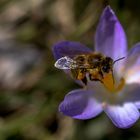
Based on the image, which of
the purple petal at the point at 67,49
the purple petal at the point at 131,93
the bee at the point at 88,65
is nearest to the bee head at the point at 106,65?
the bee at the point at 88,65

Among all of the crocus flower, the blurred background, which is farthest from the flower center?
the blurred background

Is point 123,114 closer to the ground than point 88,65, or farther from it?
closer to the ground

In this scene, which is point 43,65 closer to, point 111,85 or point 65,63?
point 111,85

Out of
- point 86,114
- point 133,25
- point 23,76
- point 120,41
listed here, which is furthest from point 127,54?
point 23,76

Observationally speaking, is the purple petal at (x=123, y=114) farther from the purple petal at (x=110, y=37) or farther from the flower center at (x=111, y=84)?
the purple petal at (x=110, y=37)

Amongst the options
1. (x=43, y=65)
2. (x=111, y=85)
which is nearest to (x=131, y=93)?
(x=111, y=85)
